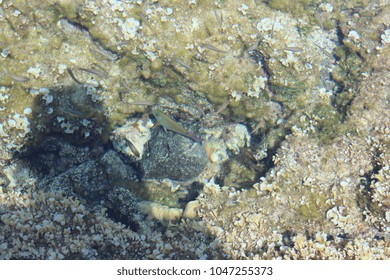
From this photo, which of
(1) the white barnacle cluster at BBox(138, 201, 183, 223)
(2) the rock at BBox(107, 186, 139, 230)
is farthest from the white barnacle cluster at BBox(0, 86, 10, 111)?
(1) the white barnacle cluster at BBox(138, 201, 183, 223)

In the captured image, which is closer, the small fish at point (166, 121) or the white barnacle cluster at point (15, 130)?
the small fish at point (166, 121)

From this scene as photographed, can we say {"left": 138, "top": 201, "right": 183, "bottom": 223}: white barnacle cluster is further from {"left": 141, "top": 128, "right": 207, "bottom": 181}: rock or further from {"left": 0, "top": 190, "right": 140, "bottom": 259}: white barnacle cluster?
{"left": 0, "top": 190, "right": 140, "bottom": 259}: white barnacle cluster

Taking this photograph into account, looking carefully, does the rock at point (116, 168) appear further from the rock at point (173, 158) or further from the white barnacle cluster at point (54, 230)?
the white barnacle cluster at point (54, 230)

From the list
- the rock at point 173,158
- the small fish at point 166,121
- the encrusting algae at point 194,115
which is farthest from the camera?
the rock at point 173,158

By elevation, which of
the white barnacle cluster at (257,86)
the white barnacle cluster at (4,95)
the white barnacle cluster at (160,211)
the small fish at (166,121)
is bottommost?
the white barnacle cluster at (160,211)

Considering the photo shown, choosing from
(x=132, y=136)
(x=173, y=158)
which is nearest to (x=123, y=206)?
(x=173, y=158)

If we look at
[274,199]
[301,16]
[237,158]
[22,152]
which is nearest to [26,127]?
[22,152]

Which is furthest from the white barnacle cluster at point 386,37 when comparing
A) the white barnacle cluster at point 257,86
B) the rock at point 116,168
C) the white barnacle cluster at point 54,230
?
the white barnacle cluster at point 54,230

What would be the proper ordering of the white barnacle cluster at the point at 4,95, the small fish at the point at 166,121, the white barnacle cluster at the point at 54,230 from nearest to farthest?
1. the white barnacle cluster at the point at 54,230
2. the small fish at the point at 166,121
3. the white barnacle cluster at the point at 4,95
